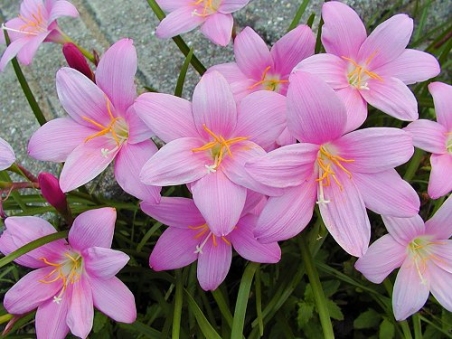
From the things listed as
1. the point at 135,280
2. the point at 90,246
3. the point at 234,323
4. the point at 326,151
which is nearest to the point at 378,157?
the point at 326,151

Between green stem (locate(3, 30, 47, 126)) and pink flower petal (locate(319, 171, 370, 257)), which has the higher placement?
green stem (locate(3, 30, 47, 126))

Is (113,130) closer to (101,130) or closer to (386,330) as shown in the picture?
(101,130)

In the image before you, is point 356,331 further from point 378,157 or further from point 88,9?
point 88,9

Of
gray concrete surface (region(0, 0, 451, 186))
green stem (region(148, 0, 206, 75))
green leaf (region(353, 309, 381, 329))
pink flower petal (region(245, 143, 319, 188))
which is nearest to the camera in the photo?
pink flower petal (region(245, 143, 319, 188))

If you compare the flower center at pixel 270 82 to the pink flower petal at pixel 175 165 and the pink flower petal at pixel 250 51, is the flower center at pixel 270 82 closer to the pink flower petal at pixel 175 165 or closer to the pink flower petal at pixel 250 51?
the pink flower petal at pixel 250 51

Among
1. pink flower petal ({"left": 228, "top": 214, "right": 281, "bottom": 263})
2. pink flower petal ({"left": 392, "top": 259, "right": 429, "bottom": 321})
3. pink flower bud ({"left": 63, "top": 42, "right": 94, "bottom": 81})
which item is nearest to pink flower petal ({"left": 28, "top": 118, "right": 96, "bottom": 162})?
pink flower bud ({"left": 63, "top": 42, "right": 94, "bottom": 81})

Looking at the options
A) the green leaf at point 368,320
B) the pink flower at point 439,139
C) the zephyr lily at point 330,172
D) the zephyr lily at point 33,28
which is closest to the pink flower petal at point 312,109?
the zephyr lily at point 330,172

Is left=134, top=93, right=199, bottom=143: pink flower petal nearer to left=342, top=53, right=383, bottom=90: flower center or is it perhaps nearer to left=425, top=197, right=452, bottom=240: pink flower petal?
left=342, top=53, right=383, bottom=90: flower center
